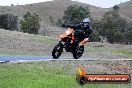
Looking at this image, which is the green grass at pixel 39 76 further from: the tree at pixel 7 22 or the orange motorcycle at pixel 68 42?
the tree at pixel 7 22

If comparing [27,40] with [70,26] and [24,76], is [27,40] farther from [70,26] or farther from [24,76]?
[24,76]

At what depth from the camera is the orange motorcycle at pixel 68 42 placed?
70.9ft

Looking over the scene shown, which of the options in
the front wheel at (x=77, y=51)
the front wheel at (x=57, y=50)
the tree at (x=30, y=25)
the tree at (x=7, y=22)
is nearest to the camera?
the front wheel at (x=57, y=50)

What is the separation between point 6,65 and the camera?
17656 mm

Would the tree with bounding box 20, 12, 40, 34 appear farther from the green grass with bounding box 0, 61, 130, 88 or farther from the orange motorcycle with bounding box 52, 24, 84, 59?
the green grass with bounding box 0, 61, 130, 88

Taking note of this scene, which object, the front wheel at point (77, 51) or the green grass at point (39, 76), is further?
the front wheel at point (77, 51)

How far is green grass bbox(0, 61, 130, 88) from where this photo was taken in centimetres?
1436

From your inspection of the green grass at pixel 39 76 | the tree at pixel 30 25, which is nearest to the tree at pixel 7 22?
the tree at pixel 30 25

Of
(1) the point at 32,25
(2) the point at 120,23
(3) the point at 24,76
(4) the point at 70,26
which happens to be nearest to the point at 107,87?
(3) the point at 24,76

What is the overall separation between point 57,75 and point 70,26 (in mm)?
5318

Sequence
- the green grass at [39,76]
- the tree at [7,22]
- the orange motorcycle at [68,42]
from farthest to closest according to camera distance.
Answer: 1. the tree at [7,22]
2. the orange motorcycle at [68,42]
3. the green grass at [39,76]

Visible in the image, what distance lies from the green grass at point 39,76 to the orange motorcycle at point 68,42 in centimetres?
198

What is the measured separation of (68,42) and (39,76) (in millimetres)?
6165

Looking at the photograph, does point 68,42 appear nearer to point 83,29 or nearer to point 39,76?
point 83,29
